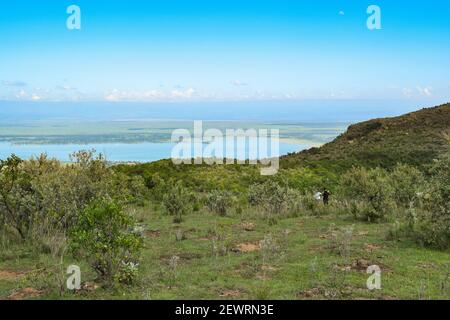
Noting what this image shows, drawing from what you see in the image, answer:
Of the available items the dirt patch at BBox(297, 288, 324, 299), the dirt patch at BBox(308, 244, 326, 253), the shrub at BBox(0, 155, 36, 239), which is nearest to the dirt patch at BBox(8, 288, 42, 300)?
the dirt patch at BBox(297, 288, 324, 299)

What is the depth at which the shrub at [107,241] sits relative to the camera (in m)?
8.69

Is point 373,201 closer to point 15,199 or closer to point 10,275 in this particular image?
point 15,199

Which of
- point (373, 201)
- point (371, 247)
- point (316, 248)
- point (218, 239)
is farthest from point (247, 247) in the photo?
point (373, 201)

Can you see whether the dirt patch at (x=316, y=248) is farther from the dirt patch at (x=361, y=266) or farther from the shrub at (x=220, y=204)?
the shrub at (x=220, y=204)

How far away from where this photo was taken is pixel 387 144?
49.5m

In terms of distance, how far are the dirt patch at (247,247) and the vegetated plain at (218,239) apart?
3 centimetres

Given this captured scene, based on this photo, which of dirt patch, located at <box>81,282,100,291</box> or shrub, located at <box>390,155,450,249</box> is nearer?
dirt patch, located at <box>81,282,100,291</box>

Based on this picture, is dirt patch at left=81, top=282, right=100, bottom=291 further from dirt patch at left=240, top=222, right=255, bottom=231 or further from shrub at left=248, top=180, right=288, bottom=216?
shrub at left=248, top=180, right=288, bottom=216

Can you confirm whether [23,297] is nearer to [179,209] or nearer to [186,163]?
[179,209]

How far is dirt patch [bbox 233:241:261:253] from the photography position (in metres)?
11.9

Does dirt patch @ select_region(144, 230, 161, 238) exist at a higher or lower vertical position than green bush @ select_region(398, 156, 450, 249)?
lower

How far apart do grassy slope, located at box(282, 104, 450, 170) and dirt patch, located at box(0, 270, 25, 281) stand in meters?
31.9

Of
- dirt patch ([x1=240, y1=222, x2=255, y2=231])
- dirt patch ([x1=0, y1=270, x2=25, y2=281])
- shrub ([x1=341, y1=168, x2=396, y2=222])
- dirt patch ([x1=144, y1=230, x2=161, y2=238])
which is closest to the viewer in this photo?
dirt patch ([x1=0, y1=270, x2=25, y2=281])
